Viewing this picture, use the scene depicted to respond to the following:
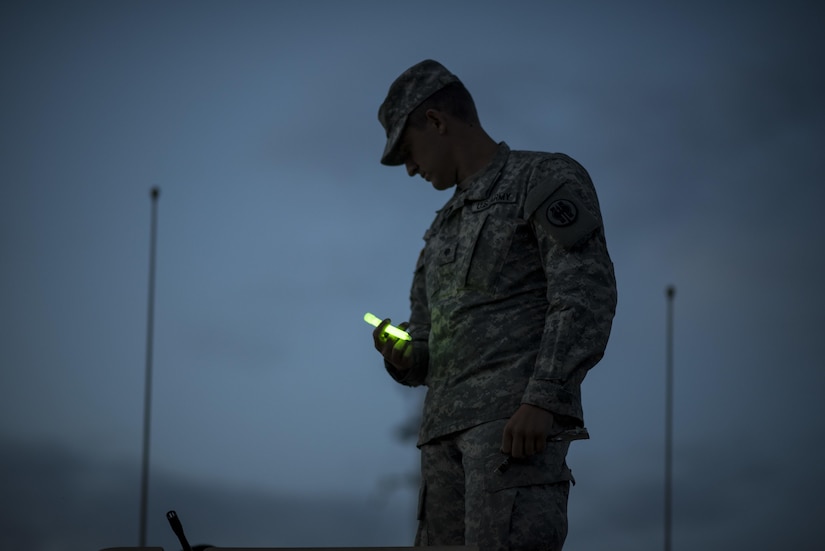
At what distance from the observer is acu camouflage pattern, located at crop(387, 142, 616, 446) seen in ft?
13.2

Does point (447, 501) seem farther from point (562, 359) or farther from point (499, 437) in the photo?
point (562, 359)

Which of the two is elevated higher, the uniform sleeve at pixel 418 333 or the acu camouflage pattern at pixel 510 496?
the uniform sleeve at pixel 418 333

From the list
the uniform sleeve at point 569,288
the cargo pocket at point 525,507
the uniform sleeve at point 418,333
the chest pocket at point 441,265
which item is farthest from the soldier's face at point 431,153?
the cargo pocket at point 525,507

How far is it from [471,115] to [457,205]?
496mm

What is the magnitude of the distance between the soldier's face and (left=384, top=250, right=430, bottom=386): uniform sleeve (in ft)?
1.32

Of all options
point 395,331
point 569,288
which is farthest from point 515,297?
point 395,331

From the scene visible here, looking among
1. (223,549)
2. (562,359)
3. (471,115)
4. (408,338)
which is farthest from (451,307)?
(223,549)

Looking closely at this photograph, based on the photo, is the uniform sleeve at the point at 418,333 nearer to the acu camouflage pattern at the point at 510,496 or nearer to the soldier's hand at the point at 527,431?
the acu camouflage pattern at the point at 510,496

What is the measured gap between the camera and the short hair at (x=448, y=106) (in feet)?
15.5

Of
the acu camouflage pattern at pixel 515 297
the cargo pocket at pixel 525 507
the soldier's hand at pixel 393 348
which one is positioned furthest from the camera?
the soldier's hand at pixel 393 348

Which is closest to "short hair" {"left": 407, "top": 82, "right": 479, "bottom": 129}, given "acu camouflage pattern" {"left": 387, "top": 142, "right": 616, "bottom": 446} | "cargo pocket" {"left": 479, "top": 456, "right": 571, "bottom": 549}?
"acu camouflage pattern" {"left": 387, "top": 142, "right": 616, "bottom": 446}

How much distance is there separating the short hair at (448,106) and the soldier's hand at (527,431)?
153 cm

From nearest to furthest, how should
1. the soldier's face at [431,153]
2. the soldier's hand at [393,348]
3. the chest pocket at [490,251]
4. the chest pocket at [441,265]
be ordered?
the chest pocket at [490,251] → the chest pocket at [441,265] → the soldier's hand at [393,348] → the soldier's face at [431,153]

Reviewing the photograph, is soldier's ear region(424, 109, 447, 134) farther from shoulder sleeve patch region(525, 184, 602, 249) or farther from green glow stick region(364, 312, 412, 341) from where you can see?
green glow stick region(364, 312, 412, 341)
